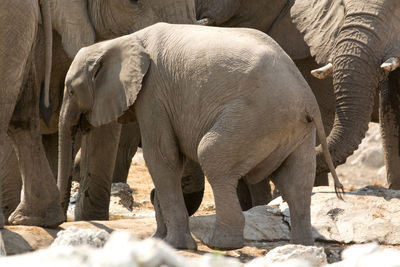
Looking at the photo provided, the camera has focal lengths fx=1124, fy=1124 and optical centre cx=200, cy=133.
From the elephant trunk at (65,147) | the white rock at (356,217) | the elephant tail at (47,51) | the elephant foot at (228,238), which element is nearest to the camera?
the elephant foot at (228,238)

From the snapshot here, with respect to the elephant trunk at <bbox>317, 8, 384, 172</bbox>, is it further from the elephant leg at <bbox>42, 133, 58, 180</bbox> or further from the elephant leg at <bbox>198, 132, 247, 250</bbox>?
the elephant leg at <bbox>42, 133, 58, 180</bbox>

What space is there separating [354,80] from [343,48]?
34 centimetres

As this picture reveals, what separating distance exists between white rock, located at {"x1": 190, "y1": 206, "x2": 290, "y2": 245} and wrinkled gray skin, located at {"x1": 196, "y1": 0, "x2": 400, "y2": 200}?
0.43 meters

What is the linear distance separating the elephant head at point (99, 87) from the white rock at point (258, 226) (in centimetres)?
79

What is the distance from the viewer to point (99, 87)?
6082 mm

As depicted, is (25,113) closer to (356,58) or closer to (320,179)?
(356,58)

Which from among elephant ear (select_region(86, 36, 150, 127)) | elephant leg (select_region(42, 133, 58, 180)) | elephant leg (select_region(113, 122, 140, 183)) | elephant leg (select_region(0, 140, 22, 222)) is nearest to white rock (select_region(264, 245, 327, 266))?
elephant ear (select_region(86, 36, 150, 127))

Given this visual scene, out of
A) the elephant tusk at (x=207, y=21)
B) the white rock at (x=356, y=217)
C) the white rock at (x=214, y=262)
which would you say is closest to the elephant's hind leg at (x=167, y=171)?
the white rock at (x=356, y=217)

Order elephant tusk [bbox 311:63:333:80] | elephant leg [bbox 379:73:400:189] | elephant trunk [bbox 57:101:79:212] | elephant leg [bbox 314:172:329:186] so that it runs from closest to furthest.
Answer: elephant trunk [bbox 57:101:79:212]
elephant tusk [bbox 311:63:333:80]
elephant leg [bbox 379:73:400:189]
elephant leg [bbox 314:172:329:186]

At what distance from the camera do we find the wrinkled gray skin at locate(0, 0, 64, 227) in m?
5.45

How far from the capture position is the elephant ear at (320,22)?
7852mm

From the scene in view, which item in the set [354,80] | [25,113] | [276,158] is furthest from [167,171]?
[354,80]

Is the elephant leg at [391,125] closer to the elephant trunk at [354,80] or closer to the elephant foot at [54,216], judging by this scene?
the elephant trunk at [354,80]

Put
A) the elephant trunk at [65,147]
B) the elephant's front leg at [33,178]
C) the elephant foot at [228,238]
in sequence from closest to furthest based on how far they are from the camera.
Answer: the elephant foot at [228,238], the elephant's front leg at [33,178], the elephant trunk at [65,147]
